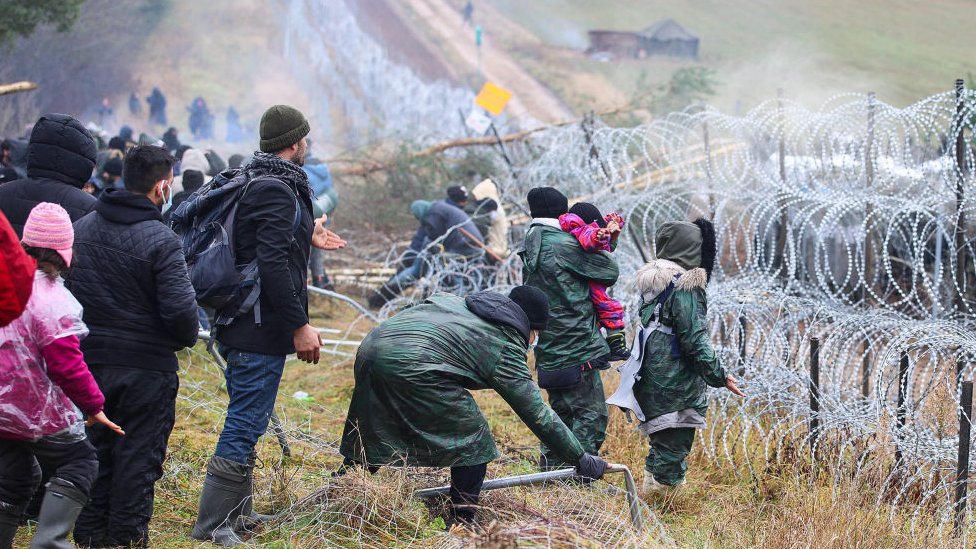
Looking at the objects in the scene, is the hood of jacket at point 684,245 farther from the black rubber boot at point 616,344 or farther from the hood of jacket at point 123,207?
the hood of jacket at point 123,207

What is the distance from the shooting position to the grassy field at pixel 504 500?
3.77 meters

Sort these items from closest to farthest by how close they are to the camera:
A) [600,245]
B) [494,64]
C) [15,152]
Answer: [600,245] → [15,152] → [494,64]

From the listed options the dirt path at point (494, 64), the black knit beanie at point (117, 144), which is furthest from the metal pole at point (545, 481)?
the dirt path at point (494, 64)

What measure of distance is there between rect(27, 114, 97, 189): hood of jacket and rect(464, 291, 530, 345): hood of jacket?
197 centimetres

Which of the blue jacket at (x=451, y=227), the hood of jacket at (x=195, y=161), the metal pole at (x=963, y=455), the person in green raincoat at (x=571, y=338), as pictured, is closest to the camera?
the metal pole at (x=963, y=455)

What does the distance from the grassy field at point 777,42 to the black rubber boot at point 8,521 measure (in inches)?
1055

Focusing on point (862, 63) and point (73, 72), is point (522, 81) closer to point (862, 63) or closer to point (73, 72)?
point (862, 63)

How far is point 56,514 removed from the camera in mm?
3256

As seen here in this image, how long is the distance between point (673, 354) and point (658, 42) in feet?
115

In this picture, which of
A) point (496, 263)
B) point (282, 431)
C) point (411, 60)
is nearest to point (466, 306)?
point (282, 431)

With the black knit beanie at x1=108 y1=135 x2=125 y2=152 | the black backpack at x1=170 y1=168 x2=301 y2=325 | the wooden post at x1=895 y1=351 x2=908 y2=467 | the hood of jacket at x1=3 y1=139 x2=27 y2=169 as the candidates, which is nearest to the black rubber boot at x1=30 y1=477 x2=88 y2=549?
the black backpack at x1=170 y1=168 x2=301 y2=325

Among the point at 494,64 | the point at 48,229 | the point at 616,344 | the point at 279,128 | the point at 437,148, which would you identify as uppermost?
the point at 494,64

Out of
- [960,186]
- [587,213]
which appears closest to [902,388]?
[587,213]

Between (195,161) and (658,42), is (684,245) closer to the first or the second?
(195,161)
